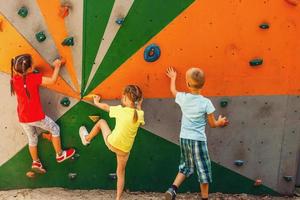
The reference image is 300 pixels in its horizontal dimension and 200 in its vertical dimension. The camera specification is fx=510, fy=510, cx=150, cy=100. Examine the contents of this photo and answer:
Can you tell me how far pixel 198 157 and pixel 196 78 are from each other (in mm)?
717

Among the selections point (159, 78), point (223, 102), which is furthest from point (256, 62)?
point (159, 78)

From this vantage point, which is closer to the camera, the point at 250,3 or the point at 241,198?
the point at 250,3

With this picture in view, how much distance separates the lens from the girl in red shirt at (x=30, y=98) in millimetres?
4500

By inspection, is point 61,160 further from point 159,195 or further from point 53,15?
point 53,15

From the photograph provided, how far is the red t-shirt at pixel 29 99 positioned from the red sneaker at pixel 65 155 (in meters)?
0.43

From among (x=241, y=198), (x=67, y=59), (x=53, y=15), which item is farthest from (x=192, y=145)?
(x=53, y=15)

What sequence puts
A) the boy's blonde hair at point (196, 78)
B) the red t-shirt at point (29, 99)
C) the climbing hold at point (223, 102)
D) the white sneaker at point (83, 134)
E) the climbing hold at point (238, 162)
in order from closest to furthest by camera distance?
the boy's blonde hair at point (196, 78) → the red t-shirt at point (29, 99) → the white sneaker at point (83, 134) → the climbing hold at point (223, 102) → the climbing hold at point (238, 162)

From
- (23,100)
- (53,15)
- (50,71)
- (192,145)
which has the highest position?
(53,15)

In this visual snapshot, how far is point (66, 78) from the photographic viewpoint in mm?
4734

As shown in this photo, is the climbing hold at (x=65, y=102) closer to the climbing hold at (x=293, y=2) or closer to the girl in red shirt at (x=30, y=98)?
the girl in red shirt at (x=30, y=98)

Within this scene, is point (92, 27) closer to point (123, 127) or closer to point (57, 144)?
point (123, 127)

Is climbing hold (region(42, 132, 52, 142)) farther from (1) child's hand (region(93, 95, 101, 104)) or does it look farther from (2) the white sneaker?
(1) child's hand (region(93, 95, 101, 104))

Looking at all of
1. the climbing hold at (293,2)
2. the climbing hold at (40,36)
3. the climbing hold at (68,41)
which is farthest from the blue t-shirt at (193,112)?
the climbing hold at (40,36)

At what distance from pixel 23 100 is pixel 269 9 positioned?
2401mm
